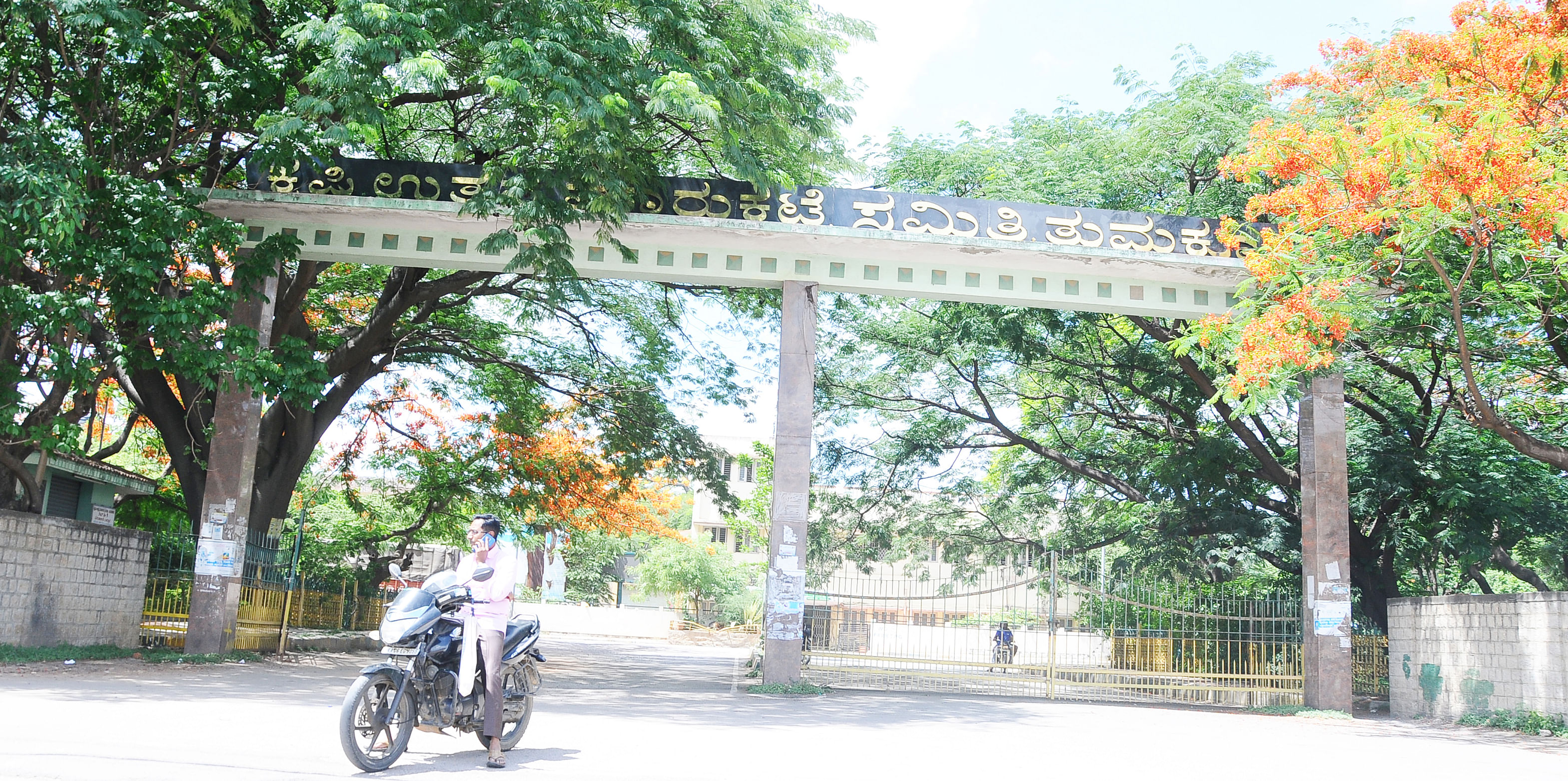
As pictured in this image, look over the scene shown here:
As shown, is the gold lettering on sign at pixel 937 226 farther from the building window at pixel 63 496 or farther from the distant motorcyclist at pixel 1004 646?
the building window at pixel 63 496

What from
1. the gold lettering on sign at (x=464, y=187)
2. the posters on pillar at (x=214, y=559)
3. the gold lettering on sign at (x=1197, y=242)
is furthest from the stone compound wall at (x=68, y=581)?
the gold lettering on sign at (x=1197, y=242)

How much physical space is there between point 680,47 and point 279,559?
7.97m

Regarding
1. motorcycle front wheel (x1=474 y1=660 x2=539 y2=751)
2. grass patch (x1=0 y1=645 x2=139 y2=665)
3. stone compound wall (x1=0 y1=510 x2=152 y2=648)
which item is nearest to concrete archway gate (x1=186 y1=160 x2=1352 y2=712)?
grass patch (x1=0 y1=645 x2=139 y2=665)

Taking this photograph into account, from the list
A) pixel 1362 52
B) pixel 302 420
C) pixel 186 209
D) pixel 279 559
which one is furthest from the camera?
pixel 302 420

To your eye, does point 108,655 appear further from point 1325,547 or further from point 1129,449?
point 1129,449

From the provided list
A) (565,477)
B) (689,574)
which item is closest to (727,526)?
(689,574)

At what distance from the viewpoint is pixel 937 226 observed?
464 inches

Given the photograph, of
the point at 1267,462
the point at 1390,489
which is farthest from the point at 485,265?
the point at 1390,489

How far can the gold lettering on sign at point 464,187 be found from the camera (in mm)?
11477

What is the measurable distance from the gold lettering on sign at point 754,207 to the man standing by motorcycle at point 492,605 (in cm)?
639

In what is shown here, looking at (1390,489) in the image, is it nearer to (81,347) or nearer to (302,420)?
(302,420)

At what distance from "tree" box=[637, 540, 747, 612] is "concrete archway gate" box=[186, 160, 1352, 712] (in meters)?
23.6

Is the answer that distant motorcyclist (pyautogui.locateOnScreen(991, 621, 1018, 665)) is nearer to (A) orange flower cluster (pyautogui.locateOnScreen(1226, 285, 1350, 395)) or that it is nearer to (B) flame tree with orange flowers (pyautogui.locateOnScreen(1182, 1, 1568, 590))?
(B) flame tree with orange flowers (pyautogui.locateOnScreen(1182, 1, 1568, 590))

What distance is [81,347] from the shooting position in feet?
34.5
